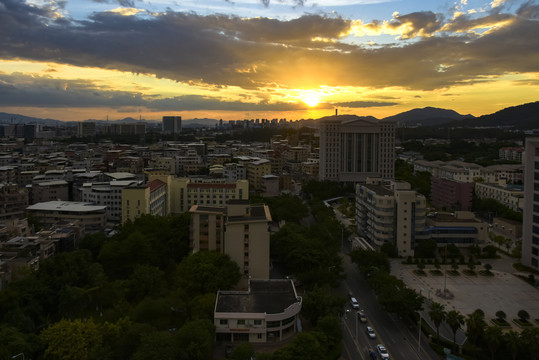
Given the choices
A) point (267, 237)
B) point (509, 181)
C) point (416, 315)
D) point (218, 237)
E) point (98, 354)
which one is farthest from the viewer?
point (509, 181)

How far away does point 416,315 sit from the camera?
11.3 meters

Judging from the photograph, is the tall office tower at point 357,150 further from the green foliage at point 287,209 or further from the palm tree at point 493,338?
the palm tree at point 493,338

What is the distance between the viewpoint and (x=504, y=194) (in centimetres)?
2528

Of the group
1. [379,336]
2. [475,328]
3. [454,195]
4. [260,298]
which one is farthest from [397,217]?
[454,195]

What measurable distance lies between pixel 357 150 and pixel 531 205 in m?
18.7

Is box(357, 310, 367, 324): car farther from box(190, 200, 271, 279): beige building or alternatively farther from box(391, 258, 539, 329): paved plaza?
box(190, 200, 271, 279): beige building

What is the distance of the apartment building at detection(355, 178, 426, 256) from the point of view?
17.1m

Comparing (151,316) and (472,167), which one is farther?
(472,167)

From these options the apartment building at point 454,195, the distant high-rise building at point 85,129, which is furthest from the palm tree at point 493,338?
the distant high-rise building at point 85,129

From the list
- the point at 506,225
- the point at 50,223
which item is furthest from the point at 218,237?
the point at 506,225

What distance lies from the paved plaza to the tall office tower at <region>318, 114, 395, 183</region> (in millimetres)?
17767

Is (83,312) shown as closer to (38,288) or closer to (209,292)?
(38,288)

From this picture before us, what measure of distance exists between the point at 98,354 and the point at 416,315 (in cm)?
774

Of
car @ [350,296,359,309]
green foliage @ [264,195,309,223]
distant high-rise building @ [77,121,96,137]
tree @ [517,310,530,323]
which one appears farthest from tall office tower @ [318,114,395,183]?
distant high-rise building @ [77,121,96,137]
